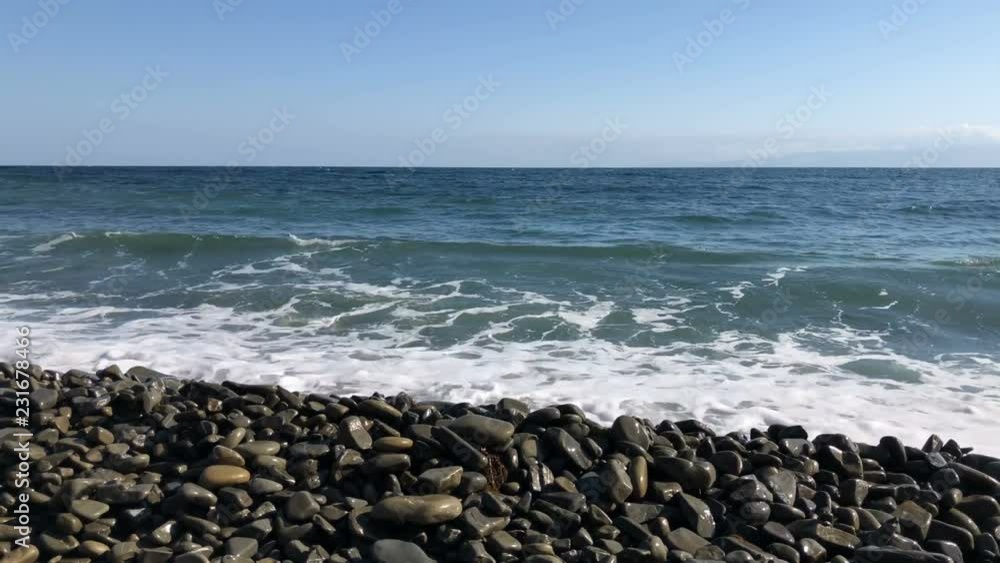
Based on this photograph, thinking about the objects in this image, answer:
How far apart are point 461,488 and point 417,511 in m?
0.42

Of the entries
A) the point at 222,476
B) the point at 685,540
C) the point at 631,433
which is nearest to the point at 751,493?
the point at 685,540

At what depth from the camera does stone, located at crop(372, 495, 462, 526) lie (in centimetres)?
409

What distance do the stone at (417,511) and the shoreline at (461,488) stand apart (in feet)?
0.04

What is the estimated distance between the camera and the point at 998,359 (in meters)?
8.34

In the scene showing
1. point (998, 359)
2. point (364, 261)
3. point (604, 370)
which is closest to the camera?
point (604, 370)

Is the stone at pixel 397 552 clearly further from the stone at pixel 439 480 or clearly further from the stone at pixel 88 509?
the stone at pixel 88 509

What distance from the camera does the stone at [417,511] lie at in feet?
13.4

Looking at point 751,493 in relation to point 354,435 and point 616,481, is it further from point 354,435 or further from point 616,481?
point 354,435

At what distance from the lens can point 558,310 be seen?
1074 cm

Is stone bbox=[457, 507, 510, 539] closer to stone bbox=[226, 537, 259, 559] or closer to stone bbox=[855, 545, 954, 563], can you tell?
stone bbox=[226, 537, 259, 559]

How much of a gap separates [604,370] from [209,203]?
25211 mm

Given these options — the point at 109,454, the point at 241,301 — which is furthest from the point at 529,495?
the point at 241,301

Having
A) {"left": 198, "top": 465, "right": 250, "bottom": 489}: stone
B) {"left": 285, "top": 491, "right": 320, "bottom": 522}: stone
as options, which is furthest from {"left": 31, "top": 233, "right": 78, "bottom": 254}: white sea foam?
{"left": 285, "top": 491, "right": 320, "bottom": 522}: stone

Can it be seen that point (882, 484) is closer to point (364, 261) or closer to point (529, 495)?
point (529, 495)
